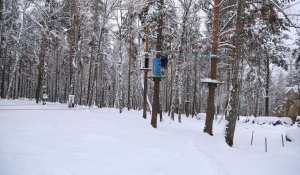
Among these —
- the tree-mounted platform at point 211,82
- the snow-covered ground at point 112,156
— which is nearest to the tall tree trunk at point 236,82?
the snow-covered ground at point 112,156

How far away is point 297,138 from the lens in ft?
49.5

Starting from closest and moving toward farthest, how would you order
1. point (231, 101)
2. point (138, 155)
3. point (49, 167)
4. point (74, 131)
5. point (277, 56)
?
point (49, 167) < point (138, 155) < point (74, 131) < point (231, 101) < point (277, 56)

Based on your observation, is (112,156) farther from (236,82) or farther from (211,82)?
(211,82)

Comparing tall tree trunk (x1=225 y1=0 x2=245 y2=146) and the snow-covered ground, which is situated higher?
tall tree trunk (x1=225 y1=0 x2=245 y2=146)

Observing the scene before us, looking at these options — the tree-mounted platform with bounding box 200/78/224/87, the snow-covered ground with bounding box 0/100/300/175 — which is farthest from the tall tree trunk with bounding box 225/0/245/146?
the tree-mounted platform with bounding box 200/78/224/87

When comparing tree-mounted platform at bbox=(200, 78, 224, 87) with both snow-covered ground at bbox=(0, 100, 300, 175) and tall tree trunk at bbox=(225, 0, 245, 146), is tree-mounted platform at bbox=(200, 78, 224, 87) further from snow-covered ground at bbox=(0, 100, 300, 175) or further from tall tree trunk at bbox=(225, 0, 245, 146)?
snow-covered ground at bbox=(0, 100, 300, 175)

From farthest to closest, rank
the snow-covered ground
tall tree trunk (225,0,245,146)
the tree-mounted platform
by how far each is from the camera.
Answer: the tree-mounted platform → tall tree trunk (225,0,245,146) → the snow-covered ground

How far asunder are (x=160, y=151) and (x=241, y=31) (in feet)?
23.7

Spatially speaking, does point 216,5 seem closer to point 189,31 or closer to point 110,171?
point 110,171

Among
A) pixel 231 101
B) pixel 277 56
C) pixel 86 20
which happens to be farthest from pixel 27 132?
pixel 277 56

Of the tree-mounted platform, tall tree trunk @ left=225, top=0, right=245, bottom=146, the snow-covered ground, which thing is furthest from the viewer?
the tree-mounted platform

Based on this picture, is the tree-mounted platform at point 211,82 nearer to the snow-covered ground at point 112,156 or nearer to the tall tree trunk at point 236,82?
the tall tree trunk at point 236,82

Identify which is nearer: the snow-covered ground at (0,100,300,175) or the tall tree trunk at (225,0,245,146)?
the snow-covered ground at (0,100,300,175)

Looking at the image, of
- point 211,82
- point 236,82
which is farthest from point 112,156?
point 211,82
